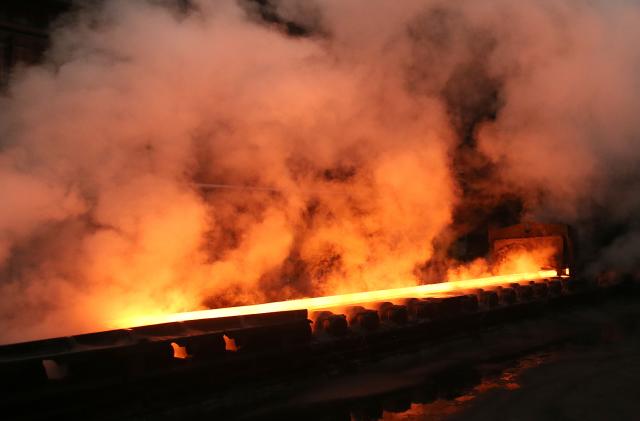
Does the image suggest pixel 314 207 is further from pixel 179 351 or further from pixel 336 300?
pixel 179 351

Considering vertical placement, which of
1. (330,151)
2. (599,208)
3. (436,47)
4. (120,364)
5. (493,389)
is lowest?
(493,389)

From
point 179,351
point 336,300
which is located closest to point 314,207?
point 336,300

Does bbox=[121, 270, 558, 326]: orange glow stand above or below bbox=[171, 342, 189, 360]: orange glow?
above

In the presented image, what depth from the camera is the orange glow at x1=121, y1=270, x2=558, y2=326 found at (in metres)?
3.92

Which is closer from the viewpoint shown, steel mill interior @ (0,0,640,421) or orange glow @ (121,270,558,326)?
steel mill interior @ (0,0,640,421)


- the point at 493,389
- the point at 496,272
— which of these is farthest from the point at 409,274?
the point at 493,389

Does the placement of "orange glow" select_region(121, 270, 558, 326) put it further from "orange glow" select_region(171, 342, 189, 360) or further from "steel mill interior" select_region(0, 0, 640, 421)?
"orange glow" select_region(171, 342, 189, 360)

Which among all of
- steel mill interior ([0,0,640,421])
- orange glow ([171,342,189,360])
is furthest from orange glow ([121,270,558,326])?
orange glow ([171,342,189,360])

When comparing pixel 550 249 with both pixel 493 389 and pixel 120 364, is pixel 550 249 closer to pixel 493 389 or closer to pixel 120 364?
pixel 493 389

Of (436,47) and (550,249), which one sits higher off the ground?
(436,47)

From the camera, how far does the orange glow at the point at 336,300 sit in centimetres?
392

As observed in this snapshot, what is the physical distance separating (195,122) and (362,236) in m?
2.79

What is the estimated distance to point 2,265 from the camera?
12.6 feet

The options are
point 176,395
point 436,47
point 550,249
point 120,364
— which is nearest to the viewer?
point 120,364
